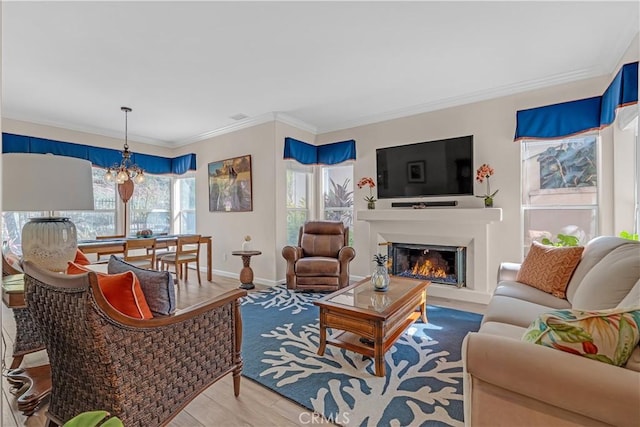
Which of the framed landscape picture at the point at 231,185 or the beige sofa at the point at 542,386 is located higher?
the framed landscape picture at the point at 231,185

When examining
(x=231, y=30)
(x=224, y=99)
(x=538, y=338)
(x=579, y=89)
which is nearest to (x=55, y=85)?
(x=224, y=99)

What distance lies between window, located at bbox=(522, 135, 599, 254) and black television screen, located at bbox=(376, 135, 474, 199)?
63cm

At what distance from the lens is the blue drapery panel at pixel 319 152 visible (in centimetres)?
458

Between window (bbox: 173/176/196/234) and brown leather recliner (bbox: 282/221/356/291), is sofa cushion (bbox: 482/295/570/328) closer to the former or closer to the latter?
brown leather recliner (bbox: 282/221/356/291)

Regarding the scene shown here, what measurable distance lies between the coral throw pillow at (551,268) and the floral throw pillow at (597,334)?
1342 mm

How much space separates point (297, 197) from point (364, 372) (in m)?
3.23

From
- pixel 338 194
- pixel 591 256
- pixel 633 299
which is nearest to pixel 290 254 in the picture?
pixel 338 194

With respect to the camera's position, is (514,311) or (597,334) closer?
(597,334)

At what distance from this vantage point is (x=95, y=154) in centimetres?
477

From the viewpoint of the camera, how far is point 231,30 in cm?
239

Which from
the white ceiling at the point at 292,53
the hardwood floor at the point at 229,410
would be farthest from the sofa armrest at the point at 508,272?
the hardwood floor at the point at 229,410

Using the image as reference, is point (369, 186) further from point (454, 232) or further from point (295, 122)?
point (295, 122)

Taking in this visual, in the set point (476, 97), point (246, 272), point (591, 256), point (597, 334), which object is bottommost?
point (246, 272)

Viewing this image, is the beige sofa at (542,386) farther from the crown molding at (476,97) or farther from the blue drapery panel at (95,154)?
the blue drapery panel at (95,154)
